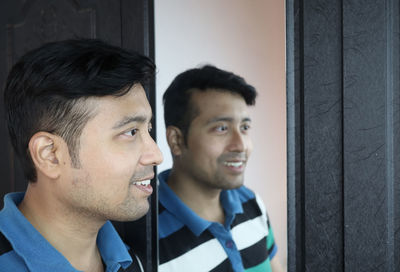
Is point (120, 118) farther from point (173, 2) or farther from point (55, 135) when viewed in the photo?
point (173, 2)

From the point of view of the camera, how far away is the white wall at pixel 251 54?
105cm

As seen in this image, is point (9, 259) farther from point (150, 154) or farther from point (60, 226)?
point (150, 154)

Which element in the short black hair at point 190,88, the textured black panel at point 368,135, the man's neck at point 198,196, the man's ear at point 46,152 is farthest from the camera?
the man's neck at point 198,196

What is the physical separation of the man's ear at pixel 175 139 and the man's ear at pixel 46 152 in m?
0.38

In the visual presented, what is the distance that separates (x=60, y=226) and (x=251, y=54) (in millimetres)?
744

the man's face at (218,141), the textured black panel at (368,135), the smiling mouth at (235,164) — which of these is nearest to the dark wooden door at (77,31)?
the man's face at (218,141)

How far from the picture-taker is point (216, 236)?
4.23ft

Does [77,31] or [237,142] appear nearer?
[237,142]

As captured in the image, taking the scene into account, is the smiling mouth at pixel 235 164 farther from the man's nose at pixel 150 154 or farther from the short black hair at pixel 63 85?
the short black hair at pixel 63 85

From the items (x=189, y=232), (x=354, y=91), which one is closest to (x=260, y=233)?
(x=189, y=232)

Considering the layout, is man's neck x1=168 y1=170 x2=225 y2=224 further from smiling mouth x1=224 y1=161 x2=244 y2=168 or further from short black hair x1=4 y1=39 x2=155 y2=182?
short black hair x1=4 y1=39 x2=155 y2=182

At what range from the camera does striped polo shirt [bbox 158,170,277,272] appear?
3.92 ft

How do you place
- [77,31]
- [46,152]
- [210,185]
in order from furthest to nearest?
1. [77,31]
2. [210,185]
3. [46,152]

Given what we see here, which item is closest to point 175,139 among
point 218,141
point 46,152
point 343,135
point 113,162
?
point 218,141
